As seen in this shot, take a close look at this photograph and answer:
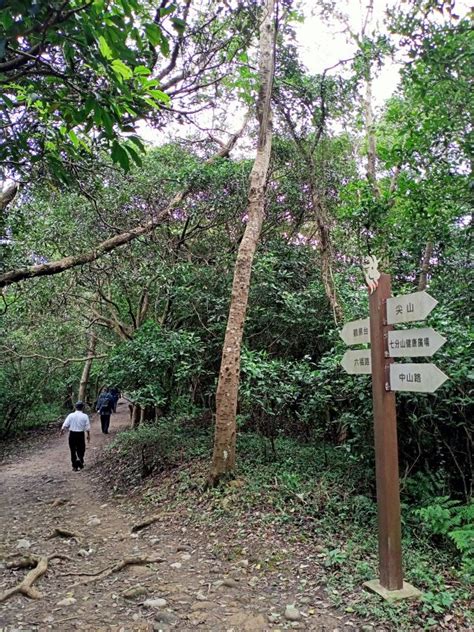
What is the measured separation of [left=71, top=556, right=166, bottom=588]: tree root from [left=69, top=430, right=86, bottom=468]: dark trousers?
607 centimetres

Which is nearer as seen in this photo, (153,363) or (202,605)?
(202,605)

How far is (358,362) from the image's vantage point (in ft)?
14.3

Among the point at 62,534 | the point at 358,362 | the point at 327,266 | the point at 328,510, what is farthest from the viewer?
the point at 327,266

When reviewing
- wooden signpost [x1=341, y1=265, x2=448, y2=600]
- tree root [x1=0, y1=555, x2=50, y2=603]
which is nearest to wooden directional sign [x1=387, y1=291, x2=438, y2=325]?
wooden signpost [x1=341, y1=265, x2=448, y2=600]

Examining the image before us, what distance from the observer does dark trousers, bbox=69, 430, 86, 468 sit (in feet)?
33.9

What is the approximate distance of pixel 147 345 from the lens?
28.3 ft

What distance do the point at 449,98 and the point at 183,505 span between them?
6.93 m

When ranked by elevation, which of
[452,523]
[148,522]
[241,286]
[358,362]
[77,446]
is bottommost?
[148,522]

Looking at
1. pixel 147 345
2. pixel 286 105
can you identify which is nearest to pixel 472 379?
pixel 147 345

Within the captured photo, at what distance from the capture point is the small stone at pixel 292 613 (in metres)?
3.56

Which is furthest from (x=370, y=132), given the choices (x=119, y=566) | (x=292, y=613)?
(x=119, y=566)

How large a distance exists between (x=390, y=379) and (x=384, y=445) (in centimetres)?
60

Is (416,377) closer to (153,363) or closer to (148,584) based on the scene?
(148,584)

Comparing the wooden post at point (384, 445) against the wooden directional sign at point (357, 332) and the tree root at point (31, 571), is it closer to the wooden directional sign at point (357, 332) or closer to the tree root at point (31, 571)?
the wooden directional sign at point (357, 332)
